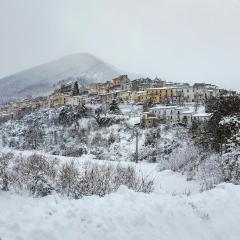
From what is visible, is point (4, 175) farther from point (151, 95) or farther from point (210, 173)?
point (151, 95)

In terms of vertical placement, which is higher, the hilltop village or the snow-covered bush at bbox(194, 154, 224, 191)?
the hilltop village

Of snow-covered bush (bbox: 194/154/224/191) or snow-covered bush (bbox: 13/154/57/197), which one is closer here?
snow-covered bush (bbox: 13/154/57/197)

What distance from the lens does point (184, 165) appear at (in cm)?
2788

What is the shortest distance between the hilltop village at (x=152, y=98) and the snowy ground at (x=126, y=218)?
7269 centimetres

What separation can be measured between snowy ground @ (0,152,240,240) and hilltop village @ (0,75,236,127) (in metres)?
72.7

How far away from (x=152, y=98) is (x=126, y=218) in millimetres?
111794

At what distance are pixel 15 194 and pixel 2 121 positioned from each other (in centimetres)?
13773

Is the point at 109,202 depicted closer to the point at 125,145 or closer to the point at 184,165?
the point at 184,165

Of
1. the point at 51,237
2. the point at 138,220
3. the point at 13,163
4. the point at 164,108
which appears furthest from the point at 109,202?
the point at 164,108

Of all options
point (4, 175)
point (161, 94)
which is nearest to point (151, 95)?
point (161, 94)

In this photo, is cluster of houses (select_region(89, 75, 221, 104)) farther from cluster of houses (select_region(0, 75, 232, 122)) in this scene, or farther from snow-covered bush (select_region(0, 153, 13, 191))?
snow-covered bush (select_region(0, 153, 13, 191))

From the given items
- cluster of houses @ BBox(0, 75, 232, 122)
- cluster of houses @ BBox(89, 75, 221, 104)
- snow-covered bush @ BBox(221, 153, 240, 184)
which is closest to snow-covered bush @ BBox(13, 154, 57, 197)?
snow-covered bush @ BBox(221, 153, 240, 184)

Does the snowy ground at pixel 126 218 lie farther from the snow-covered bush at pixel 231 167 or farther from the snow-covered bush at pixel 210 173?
the snow-covered bush at pixel 210 173

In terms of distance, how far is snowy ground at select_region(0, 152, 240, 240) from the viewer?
8305mm
